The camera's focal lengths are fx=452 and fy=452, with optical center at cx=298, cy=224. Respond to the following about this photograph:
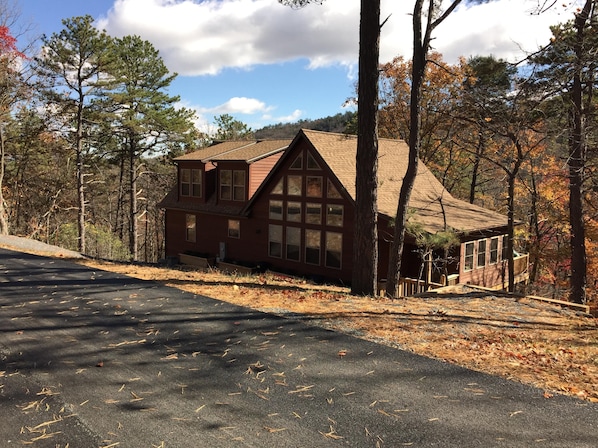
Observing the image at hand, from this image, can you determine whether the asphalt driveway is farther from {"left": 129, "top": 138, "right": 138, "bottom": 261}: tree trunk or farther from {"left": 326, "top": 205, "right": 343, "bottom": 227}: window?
{"left": 129, "top": 138, "right": 138, "bottom": 261}: tree trunk

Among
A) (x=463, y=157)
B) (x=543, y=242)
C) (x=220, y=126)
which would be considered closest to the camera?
(x=543, y=242)

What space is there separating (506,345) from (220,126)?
45.3m

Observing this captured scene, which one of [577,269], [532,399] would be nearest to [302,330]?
[532,399]

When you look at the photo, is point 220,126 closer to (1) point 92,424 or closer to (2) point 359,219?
(2) point 359,219

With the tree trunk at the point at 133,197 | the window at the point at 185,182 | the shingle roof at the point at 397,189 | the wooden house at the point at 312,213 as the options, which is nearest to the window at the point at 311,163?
the wooden house at the point at 312,213

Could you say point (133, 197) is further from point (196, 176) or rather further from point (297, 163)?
point (297, 163)

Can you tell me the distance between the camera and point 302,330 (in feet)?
21.9

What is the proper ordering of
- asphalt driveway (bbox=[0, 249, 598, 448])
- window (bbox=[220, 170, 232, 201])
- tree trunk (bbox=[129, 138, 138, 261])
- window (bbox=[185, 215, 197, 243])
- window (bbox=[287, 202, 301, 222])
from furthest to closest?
tree trunk (bbox=[129, 138, 138, 261]) → window (bbox=[185, 215, 197, 243]) → window (bbox=[220, 170, 232, 201]) → window (bbox=[287, 202, 301, 222]) → asphalt driveway (bbox=[0, 249, 598, 448])

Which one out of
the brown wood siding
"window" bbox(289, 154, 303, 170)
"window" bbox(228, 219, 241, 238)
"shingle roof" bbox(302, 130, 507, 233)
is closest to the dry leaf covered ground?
"shingle roof" bbox(302, 130, 507, 233)

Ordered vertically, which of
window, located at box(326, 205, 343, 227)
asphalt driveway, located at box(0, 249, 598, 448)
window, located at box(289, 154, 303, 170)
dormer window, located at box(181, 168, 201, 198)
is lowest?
asphalt driveway, located at box(0, 249, 598, 448)

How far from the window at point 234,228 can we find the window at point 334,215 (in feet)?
18.9

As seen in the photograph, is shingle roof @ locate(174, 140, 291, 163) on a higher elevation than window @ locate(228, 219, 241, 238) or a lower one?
higher

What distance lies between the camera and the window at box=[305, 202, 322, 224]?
20.3 m

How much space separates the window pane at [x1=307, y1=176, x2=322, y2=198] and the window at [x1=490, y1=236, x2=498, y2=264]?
8.48 m
